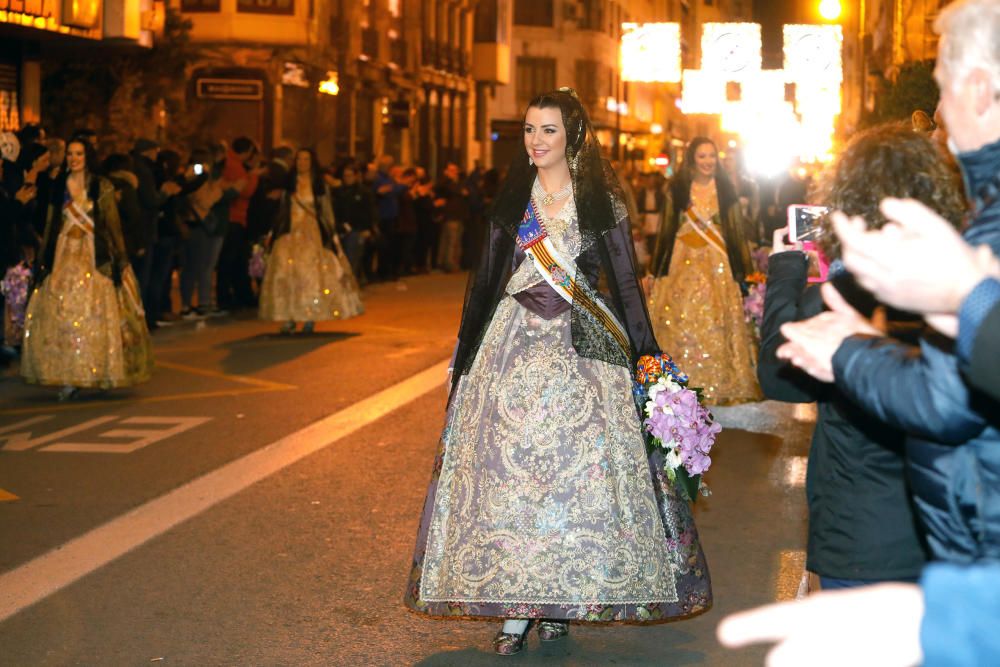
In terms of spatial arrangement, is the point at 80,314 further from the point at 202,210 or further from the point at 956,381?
the point at 956,381

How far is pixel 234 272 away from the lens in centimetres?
1892

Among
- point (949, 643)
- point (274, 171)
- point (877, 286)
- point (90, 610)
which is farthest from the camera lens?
point (274, 171)

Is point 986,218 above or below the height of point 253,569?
above

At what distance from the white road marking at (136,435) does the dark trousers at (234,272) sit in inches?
316

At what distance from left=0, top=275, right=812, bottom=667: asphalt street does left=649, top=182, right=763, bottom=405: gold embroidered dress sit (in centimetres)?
37

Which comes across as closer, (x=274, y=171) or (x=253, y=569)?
(x=253, y=569)

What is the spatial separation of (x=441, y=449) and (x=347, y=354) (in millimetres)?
8987

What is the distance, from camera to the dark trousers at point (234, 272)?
1880 centimetres

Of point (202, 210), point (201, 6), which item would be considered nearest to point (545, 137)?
point (202, 210)

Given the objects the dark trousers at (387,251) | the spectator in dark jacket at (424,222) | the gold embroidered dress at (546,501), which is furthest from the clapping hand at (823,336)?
the spectator in dark jacket at (424,222)

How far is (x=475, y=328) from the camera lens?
5.79 meters

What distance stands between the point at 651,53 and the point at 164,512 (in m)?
49.1

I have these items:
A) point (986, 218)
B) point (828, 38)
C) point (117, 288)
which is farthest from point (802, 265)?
point (828, 38)

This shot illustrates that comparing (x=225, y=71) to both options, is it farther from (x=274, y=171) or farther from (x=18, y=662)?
(x=18, y=662)
